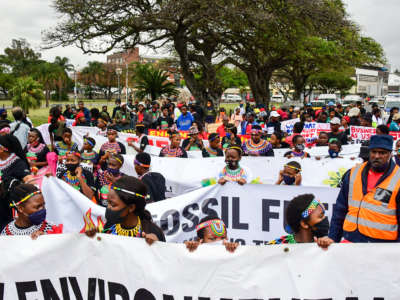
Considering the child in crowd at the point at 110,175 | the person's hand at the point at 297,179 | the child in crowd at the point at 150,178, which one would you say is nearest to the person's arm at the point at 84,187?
the child in crowd at the point at 110,175

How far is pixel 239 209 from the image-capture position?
193 inches

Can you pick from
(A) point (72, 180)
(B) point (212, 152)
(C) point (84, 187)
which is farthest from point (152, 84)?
(C) point (84, 187)

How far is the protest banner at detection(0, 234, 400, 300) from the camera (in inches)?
113

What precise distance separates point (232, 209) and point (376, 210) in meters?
1.91

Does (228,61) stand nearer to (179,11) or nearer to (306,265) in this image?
(179,11)

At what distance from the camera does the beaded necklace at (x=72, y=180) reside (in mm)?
5281

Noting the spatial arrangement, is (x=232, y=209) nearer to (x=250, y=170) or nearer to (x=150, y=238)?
(x=250, y=170)

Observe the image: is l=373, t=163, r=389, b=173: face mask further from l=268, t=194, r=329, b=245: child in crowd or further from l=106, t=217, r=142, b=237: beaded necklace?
l=106, t=217, r=142, b=237: beaded necklace

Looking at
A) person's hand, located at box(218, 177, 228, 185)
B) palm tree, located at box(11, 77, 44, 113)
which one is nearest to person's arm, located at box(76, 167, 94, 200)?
person's hand, located at box(218, 177, 228, 185)

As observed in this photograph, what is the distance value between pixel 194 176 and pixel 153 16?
12.6 meters

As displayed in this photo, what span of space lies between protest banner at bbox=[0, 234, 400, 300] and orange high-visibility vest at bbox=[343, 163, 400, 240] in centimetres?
43

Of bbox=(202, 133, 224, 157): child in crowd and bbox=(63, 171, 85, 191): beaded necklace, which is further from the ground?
bbox=(202, 133, 224, 157): child in crowd

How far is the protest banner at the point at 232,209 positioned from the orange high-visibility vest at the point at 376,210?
1.45 metres

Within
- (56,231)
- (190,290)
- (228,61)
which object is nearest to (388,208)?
(190,290)
